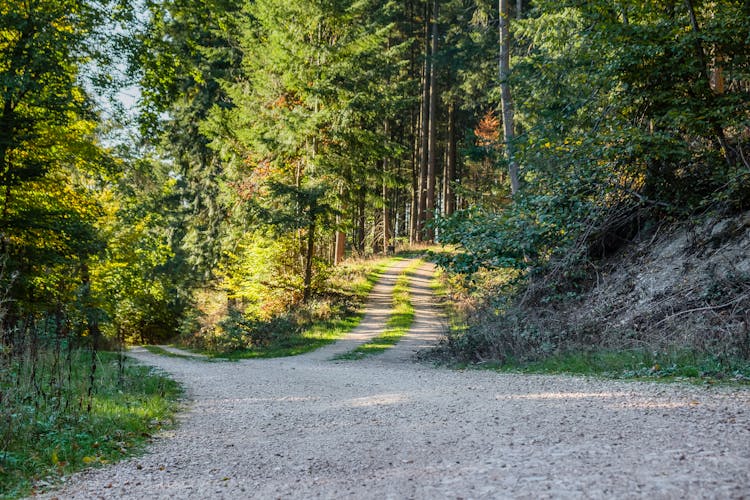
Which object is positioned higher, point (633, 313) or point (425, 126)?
point (425, 126)

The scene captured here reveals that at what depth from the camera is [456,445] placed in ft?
15.0

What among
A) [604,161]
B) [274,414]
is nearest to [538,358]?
[604,161]

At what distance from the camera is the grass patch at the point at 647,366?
6.62m

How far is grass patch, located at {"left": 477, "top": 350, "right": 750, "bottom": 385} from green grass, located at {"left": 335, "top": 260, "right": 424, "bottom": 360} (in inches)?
227

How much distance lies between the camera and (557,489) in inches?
128

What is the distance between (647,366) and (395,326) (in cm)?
1118

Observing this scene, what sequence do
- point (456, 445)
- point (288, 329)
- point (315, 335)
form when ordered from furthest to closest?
point (288, 329)
point (315, 335)
point (456, 445)

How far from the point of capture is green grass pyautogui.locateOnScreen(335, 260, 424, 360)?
48.1ft

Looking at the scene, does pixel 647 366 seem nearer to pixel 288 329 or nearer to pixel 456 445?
pixel 456 445

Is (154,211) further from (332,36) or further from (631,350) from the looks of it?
(631,350)

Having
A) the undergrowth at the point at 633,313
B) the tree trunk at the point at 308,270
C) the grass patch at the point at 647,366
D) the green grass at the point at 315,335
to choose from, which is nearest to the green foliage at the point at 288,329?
the green grass at the point at 315,335

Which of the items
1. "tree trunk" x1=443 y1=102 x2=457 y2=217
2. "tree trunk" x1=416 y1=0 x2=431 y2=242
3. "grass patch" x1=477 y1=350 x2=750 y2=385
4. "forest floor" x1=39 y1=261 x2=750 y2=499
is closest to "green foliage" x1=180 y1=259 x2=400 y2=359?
"grass patch" x1=477 y1=350 x2=750 y2=385

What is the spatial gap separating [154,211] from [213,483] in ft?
45.6

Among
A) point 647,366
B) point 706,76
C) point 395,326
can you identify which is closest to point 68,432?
point 647,366
